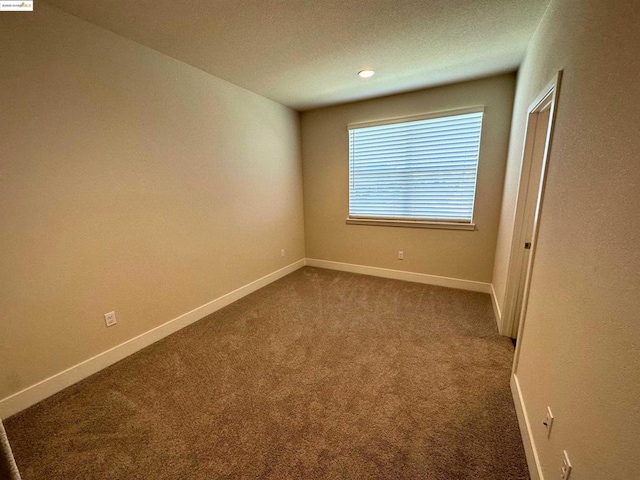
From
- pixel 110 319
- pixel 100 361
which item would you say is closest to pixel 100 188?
pixel 110 319

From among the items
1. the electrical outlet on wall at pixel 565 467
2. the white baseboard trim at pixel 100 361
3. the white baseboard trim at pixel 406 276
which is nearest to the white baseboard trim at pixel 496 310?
the white baseboard trim at pixel 406 276

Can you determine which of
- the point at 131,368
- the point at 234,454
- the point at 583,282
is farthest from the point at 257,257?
the point at 583,282

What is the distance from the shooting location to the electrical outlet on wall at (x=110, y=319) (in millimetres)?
2098

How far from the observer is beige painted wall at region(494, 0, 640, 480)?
751mm

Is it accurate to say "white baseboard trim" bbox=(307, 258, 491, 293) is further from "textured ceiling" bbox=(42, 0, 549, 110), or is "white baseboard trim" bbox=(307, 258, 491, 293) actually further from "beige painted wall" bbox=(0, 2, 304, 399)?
"textured ceiling" bbox=(42, 0, 549, 110)

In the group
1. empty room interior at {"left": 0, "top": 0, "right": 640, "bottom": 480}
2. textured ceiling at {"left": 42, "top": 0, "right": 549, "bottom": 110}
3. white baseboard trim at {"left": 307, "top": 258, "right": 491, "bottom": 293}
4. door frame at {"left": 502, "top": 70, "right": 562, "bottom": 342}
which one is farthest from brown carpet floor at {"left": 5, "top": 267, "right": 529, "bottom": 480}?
textured ceiling at {"left": 42, "top": 0, "right": 549, "bottom": 110}

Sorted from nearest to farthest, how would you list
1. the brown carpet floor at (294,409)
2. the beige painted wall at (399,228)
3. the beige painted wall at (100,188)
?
the brown carpet floor at (294,409), the beige painted wall at (100,188), the beige painted wall at (399,228)

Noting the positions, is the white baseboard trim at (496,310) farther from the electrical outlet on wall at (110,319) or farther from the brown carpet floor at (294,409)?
the electrical outlet on wall at (110,319)

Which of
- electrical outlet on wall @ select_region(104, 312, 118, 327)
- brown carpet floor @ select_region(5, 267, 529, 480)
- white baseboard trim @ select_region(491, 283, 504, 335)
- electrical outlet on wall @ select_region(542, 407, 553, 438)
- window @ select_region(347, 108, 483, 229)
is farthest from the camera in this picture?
window @ select_region(347, 108, 483, 229)

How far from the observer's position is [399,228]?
3.69m

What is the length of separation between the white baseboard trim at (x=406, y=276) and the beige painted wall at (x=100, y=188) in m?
1.73

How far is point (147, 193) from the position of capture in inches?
89.3

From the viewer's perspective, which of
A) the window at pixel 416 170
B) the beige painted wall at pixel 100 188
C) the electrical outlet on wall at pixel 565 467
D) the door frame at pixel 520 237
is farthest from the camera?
the window at pixel 416 170

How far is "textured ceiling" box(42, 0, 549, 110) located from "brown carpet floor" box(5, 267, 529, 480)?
242 cm
